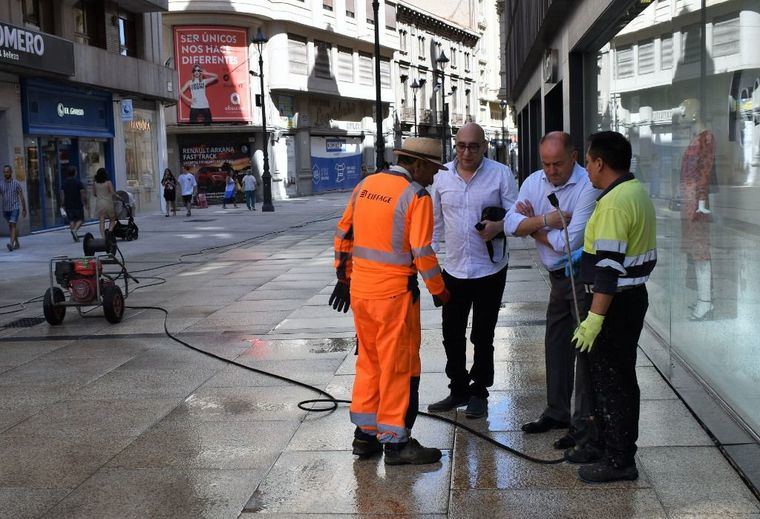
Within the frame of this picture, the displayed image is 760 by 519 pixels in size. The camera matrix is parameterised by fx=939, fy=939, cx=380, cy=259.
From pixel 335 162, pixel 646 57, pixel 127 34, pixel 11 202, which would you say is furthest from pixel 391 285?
pixel 335 162

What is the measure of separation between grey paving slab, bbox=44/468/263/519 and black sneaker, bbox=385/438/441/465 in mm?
736

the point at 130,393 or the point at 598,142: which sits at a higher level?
the point at 598,142

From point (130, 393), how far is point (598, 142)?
4245 millimetres

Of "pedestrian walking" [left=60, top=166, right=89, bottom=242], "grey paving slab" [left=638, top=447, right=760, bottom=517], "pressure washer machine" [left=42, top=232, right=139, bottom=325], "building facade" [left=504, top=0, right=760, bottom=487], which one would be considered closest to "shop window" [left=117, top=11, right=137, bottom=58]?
"pedestrian walking" [left=60, top=166, right=89, bottom=242]

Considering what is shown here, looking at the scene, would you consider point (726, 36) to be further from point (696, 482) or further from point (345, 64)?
point (345, 64)

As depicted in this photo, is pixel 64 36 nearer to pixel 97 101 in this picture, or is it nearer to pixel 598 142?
pixel 97 101

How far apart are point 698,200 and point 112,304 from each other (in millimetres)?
6591

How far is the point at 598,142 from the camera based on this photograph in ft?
15.8

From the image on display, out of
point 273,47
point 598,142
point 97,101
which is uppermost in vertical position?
point 273,47

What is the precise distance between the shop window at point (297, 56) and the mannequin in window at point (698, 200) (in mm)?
45522

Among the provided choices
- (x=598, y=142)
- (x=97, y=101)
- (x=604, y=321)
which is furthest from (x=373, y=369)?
(x=97, y=101)

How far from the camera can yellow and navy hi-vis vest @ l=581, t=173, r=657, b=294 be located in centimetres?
459

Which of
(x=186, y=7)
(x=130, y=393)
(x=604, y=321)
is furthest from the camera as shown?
(x=186, y=7)

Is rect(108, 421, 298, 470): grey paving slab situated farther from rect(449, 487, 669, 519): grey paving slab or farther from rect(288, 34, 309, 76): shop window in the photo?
rect(288, 34, 309, 76): shop window
